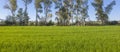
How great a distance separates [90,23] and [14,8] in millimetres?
17884

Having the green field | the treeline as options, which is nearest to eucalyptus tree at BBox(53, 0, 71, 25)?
the treeline

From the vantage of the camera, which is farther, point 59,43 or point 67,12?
point 67,12

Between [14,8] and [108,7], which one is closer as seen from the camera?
[14,8]

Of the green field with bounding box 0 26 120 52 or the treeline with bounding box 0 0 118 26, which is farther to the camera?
the treeline with bounding box 0 0 118 26

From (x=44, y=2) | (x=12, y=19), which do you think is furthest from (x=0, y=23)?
(x=44, y=2)

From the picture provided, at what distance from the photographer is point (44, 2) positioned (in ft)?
244

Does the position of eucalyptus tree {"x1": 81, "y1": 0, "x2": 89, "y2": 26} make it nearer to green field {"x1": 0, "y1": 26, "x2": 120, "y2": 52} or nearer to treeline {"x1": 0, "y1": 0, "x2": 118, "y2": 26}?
treeline {"x1": 0, "y1": 0, "x2": 118, "y2": 26}

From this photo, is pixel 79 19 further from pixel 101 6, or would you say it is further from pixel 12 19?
pixel 12 19

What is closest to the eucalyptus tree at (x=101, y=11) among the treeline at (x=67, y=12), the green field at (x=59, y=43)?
the treeline at (x=67, y=12)

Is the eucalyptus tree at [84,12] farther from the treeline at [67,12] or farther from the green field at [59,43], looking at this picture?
the green field at [59,43]

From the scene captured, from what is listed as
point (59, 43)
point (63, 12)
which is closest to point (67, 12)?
point (63, 12)

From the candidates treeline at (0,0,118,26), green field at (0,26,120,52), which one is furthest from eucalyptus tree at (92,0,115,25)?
green field at (0,26,120,52)

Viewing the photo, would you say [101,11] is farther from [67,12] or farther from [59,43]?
[59,43]

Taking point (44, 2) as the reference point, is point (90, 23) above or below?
below
